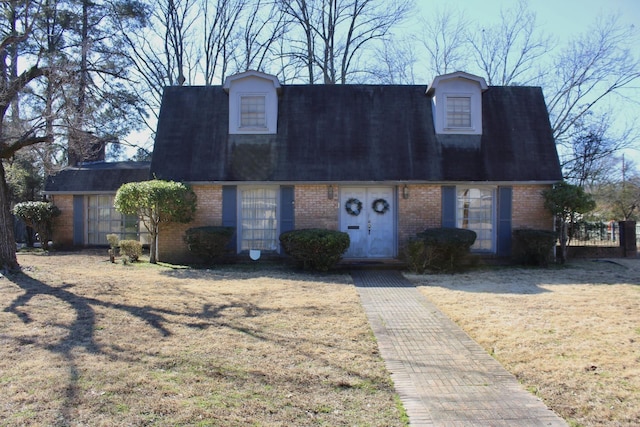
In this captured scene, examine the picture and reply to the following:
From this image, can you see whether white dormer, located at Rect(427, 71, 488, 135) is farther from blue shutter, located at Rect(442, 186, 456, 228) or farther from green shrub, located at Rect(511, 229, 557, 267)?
green shrub, located at Rect(511, 229, 557, 267)

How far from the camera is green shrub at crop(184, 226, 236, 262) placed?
480 inches

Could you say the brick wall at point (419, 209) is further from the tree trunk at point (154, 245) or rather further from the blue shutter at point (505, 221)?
the tree trunk at point (154, 245)

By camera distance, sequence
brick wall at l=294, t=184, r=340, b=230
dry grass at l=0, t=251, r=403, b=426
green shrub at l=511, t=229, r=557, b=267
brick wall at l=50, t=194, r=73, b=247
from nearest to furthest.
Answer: dry grass at l=0, t=251, r=403, b=426, green shrub at l=511, t=229, r=557, b=267, brick wall at l=294, t=184, r=340, b=230, brick wall at l=50, t=194, r=73, b=247

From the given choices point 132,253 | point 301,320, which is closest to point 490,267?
point 301,320

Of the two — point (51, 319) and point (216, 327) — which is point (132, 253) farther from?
point (216, 327)

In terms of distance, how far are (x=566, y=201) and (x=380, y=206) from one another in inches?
203

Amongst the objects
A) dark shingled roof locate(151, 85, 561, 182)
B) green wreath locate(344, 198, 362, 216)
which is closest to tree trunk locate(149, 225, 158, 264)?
dark shingled roof locate(151, 85, 561, 182)

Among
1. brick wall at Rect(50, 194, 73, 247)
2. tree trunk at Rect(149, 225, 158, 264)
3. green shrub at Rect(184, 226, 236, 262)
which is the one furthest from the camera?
brick wall at Rect(50, 194, 73, 247)

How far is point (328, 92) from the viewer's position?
1498 centimetres

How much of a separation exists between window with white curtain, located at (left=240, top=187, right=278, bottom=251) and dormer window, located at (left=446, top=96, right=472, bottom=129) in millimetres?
6120

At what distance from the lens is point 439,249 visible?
11.6 metres

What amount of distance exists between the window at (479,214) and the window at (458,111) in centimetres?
222

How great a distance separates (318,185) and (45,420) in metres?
10.4

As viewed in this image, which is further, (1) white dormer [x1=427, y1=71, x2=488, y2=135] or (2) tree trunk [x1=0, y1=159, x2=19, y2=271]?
(1) white dormer [x1=427, y1=71, x2=488, y2=135]
